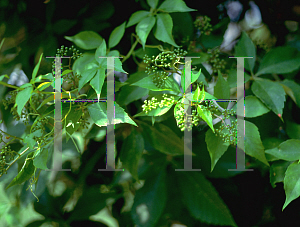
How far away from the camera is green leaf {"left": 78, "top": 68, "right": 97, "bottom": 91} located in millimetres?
456

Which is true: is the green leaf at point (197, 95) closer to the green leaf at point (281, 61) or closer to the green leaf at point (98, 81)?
the green leaf at point (98, 81)

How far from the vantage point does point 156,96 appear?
50 centimetres

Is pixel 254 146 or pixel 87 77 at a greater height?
pixel 87 77

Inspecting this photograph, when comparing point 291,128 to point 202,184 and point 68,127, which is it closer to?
point 202,184

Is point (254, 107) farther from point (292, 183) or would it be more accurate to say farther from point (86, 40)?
Answer: point (86, 40)

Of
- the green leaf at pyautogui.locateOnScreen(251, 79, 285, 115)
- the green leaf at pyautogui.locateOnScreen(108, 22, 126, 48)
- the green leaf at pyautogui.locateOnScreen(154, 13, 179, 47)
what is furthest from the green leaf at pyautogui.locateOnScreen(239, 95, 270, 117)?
the green leaf at pyautogui.locateOnScreen(108, 22, 126, 48)

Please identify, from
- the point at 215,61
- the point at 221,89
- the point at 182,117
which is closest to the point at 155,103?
the point at 182,117

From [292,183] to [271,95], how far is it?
20cm

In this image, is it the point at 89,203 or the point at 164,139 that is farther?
the point at 89,203

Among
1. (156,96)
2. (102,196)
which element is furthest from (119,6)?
(102,196)

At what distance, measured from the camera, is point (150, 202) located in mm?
653

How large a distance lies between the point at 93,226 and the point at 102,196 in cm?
11

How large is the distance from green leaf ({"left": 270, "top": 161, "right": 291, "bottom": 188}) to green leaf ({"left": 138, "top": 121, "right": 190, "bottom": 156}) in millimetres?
212

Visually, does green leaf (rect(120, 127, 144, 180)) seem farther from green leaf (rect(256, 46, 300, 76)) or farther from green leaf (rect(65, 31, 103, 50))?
green leaf (rect(256, 46, 300, 76))
